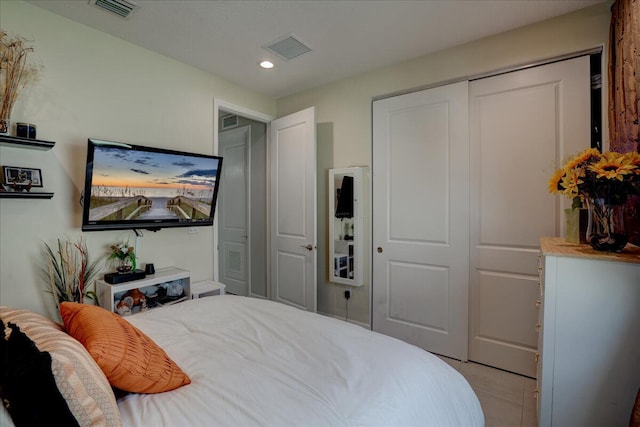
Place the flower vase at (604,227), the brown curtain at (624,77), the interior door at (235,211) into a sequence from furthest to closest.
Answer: the interior door at (235,211) → the brown curtain at (624,77) → the flower vase at (604,227)

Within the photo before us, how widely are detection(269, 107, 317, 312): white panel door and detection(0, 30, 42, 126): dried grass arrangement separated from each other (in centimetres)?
214

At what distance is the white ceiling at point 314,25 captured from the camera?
81.7 inches

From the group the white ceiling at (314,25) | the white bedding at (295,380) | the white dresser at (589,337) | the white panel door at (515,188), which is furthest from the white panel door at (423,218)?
the white bedding at (295,380)

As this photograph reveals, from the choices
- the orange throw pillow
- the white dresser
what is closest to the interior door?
the orange throw pillow

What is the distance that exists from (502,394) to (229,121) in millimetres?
4401

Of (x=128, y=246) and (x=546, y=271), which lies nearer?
(x=546, y=271)

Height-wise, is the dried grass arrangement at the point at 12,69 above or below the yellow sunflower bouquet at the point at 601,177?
above

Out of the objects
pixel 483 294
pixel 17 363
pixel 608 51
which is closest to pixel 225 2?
pixel 17 363

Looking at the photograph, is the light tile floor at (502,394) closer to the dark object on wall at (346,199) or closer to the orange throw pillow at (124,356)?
the dark object on wall at (346,199)

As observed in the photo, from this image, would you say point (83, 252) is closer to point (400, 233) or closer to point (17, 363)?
point (17, 363)

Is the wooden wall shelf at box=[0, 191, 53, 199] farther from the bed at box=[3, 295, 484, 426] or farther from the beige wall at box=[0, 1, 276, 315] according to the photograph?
the bed at box=[3, 295, 484, 426]

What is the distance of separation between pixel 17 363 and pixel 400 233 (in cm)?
267

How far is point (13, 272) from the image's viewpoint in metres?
2.00

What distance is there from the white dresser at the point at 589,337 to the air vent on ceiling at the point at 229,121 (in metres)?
4.09
